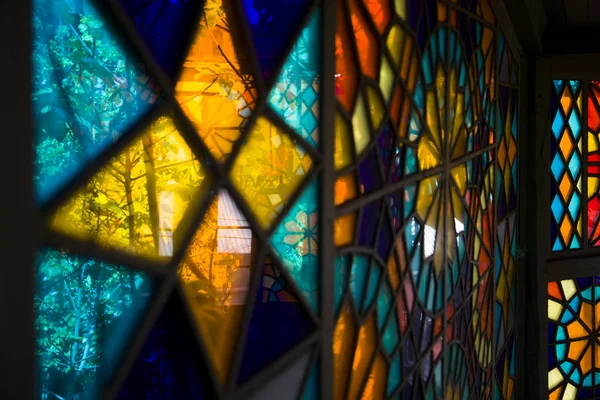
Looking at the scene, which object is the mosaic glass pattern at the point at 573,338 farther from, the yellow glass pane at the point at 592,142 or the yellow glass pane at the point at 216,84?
the yellow glass pane at the point at 216,84

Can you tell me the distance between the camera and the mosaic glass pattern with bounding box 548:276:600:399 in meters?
3.80

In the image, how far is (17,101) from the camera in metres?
0.56

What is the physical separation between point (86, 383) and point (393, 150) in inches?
43.1

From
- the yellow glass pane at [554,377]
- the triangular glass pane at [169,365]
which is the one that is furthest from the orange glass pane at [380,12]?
the yellow glass pane at [554,377]

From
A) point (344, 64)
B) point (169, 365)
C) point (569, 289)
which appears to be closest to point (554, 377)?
point (569, 289)

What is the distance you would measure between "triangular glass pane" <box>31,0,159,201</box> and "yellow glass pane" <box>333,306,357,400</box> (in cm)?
73

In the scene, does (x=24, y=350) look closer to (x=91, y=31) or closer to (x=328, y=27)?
(x=91, y=31)

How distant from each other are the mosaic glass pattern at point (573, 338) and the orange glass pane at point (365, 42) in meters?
2.82

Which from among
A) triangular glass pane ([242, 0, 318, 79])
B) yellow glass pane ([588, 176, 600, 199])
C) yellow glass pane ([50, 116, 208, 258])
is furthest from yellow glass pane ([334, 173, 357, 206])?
yellow glass pane ([588, 176, 600, 199])

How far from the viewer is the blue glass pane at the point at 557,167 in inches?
148

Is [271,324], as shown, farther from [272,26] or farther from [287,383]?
[272,26]

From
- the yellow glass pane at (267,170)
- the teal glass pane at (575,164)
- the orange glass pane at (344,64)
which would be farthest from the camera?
the teal glass pane at (575,164)

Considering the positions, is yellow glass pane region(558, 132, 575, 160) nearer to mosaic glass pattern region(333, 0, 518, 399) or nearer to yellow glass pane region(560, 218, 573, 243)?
yellow glass pane region(560, 218, 573, 243)

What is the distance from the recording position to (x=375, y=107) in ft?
4.83
